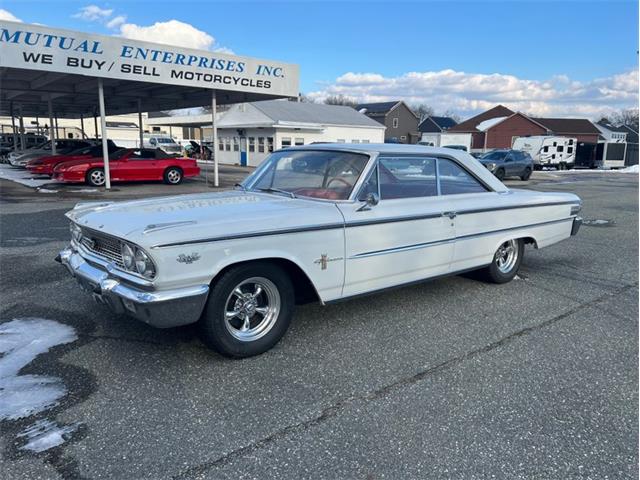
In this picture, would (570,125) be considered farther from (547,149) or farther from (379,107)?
(547,149)

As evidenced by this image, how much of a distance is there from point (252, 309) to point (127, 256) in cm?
96

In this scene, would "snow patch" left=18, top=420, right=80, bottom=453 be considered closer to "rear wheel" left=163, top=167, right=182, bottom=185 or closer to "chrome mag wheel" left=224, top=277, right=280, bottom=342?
"chrome mag wheel" left=224, top=277, right=280, bottom=342

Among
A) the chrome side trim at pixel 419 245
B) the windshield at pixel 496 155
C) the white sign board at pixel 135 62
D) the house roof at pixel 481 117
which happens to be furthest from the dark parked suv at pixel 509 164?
the house roof at pixel 481 117

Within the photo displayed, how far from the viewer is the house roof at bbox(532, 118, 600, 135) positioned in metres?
58.9

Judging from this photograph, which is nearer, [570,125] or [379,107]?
[570,125]

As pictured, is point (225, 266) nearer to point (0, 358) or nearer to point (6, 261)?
point (0, 358)

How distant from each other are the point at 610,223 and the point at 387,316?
8.59 meters

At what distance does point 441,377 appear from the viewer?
11.0 ft

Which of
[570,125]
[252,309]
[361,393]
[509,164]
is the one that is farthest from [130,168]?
[570,125]

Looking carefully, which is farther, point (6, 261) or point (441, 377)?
point (6, 261)

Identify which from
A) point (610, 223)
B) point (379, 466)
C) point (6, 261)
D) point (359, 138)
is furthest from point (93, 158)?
point (359, 138)

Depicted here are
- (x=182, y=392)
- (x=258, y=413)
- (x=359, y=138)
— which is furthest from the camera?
(x=359, y=138)

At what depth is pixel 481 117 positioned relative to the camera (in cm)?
6203

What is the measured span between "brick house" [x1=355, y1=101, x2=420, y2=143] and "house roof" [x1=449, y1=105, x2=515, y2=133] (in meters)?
5.76
